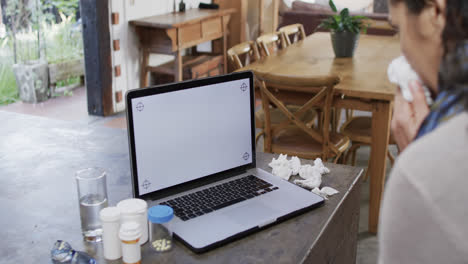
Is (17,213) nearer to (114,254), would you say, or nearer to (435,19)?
(114,254)

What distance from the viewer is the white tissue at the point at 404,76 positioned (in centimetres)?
82

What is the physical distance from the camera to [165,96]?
120 centimetres

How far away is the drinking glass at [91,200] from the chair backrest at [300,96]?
1467 millimetres

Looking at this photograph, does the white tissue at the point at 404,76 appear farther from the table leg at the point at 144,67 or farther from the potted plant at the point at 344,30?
the table leg at the point at 144,67

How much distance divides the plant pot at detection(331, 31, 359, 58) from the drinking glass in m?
2.41

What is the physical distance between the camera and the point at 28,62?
4680 millimetres

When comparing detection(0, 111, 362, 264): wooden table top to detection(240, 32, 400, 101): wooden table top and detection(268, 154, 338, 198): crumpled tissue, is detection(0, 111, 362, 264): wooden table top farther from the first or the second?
detection(240, 32, 400, 101): wooden table top

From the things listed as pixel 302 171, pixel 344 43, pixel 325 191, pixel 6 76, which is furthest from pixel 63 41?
pixel 325 191

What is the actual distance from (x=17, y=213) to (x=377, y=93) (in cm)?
179

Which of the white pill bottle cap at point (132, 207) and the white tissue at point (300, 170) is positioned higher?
the white pill bottle cap at point (132, 207)

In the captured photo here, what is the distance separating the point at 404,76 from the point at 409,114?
8cm

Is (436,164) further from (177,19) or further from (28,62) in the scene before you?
(28,62)

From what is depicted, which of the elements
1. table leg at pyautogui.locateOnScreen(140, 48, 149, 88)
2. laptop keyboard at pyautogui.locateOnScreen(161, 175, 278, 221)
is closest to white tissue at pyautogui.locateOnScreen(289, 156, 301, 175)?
laptop keyboard at pyautogui.locateOnScreen(161, 175, 278, 221)

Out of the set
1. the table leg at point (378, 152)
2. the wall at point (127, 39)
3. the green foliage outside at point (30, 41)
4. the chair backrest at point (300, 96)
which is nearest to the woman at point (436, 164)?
the chair backrest at point (300, 96)
